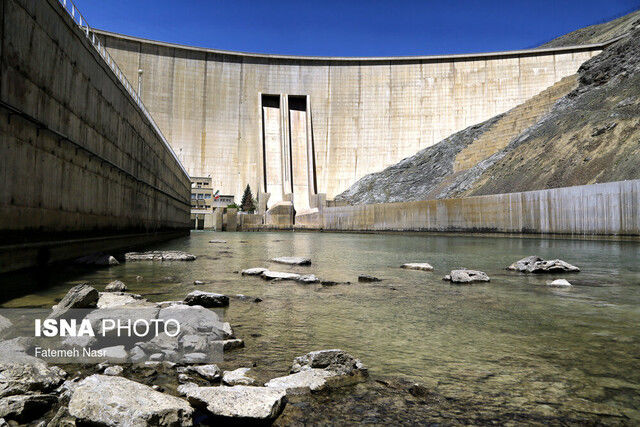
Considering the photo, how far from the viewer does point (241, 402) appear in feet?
5.96

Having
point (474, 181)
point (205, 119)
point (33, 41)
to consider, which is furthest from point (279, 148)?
point (33, 41)

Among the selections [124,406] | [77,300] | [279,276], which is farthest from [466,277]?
[124,406]

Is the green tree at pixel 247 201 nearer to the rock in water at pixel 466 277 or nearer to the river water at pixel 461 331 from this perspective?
the river water at pixel 461 331

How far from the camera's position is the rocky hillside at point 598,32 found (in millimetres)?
59625

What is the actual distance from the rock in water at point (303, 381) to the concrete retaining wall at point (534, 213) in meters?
16.9

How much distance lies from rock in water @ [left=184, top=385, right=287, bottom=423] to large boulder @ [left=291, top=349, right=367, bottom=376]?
0.41 meters

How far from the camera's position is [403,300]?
4578 mm

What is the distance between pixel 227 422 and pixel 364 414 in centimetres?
61

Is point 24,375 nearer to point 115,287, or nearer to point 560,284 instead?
point 115,287

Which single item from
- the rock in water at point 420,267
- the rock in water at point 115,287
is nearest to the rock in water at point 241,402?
the rock in water at point 115,287

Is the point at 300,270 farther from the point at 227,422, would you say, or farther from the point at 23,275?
the point at 227,422

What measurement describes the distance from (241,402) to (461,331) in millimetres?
2069

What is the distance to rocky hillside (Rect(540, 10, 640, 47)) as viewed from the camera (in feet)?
196

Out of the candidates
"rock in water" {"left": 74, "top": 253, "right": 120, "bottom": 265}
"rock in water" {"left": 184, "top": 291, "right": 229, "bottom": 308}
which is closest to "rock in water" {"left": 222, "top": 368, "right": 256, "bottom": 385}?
"rock in water" {"left": 184, "top": 291, "right": 229, "bottom": 308}
